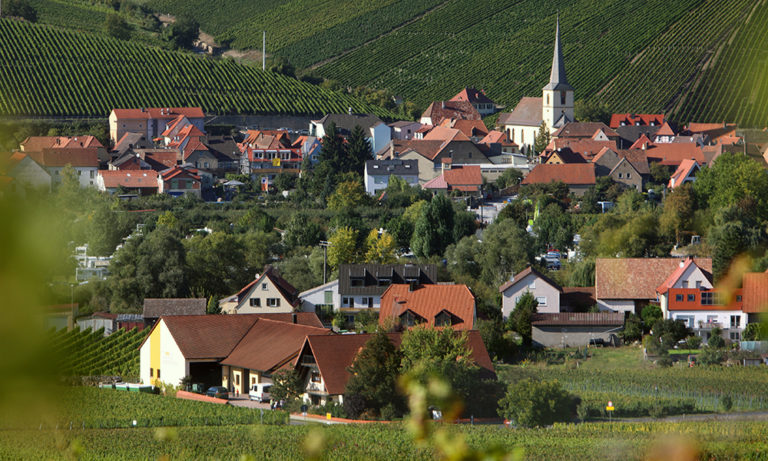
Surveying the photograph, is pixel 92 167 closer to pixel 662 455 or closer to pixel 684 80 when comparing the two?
pixel 684 80

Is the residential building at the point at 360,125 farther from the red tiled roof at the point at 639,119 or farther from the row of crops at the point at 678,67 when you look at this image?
the row of crops at the point at 678,67

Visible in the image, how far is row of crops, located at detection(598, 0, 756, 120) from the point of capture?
53500 mm

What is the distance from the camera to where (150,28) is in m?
64.7

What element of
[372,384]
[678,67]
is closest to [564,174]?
[678,67]

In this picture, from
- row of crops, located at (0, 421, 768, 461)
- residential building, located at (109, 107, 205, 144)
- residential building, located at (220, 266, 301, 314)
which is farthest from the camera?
residential building, located at (109, 107, 205, 144)

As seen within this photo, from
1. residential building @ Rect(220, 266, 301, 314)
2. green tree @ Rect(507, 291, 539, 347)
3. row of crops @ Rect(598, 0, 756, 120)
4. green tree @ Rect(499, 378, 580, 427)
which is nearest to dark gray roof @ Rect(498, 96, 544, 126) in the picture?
row of crops @ Rect(598, 0, 756, 120)

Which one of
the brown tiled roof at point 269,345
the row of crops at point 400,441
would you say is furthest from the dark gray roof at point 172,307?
the row of crops at point 400,441

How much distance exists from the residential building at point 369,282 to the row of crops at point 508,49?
35.5m

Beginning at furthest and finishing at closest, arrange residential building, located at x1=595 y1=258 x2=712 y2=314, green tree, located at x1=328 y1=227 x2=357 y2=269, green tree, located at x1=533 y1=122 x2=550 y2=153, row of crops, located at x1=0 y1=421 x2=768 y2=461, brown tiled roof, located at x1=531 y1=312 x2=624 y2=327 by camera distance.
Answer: green tree, located at x1=533 y1=122 x2=550 y2=153
green tree, located at x1=328 y1=227 x2=357 y2=269
residential building, located at x1=595 y1=258 x2=712 y2=314
brown tiled roof, located at x1=531 y1=312 x2=624 y2=327
row of crops, located at x1=0 y1=421 x2=768 y2=461

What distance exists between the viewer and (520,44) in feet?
210

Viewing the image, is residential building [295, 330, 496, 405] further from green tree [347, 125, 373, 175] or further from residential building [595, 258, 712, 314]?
green tree [347, 125, 373, 175]

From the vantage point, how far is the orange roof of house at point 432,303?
2020 centimetres

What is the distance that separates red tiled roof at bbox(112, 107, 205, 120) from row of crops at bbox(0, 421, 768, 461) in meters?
33.7

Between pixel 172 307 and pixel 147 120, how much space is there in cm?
2644
